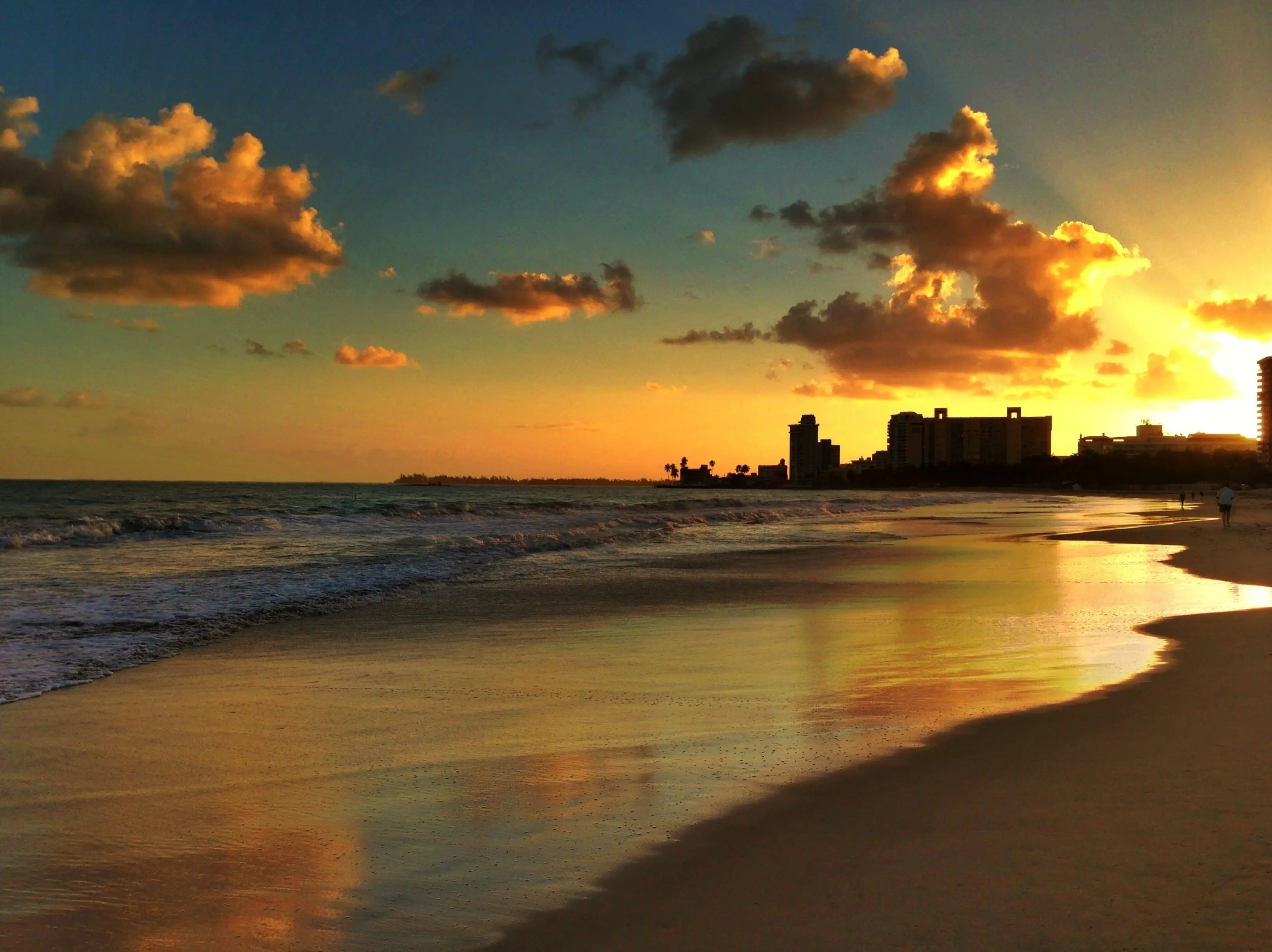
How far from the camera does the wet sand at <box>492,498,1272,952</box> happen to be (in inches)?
147

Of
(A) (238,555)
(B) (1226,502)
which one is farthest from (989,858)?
(B) (1226,502)

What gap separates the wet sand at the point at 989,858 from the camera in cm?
374

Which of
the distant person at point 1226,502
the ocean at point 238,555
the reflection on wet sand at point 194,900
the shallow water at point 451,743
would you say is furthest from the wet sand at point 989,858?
the distant person at point 1226,502

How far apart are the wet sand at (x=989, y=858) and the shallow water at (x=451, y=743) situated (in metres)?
0.35

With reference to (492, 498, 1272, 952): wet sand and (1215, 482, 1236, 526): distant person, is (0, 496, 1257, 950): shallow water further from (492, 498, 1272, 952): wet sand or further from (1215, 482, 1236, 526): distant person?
(1215, 482, 1236, 526): distant person

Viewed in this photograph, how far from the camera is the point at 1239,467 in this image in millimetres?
167250

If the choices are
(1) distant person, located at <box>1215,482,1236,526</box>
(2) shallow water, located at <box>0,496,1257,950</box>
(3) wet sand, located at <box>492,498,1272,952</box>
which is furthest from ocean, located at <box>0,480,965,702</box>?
(1) distant person, located at <box>1215,482,1236,526</box>

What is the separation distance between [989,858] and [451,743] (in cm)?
380

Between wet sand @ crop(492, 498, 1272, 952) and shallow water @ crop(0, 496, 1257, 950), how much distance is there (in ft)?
1.16

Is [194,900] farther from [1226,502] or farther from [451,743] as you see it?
[1226,502]

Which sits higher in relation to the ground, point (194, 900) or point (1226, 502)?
point (1226, 502)

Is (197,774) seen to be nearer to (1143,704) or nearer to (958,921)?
(958,921)

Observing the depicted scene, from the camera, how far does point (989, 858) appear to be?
4.42 meters

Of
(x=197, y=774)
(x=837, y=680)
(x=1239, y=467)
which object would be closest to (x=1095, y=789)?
(x=837, y=680)
